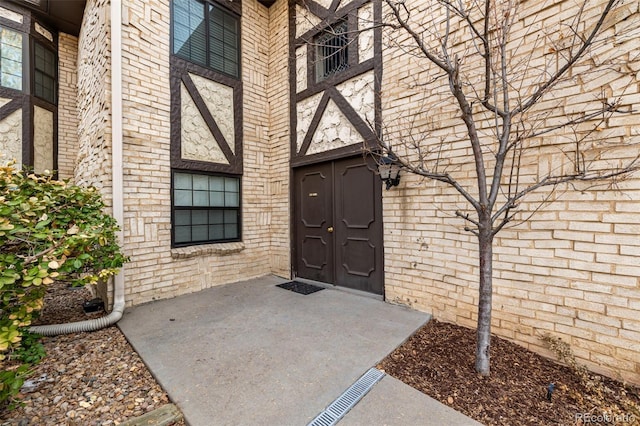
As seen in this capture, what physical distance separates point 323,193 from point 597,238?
333cm

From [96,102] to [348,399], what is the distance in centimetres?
508

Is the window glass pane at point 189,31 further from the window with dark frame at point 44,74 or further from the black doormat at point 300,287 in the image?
the black doormat at point 300,287

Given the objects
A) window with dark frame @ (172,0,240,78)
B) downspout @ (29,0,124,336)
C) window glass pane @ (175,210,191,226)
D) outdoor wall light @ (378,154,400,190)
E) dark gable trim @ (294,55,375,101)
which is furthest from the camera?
window with dark frame @ (172,0,240,78)

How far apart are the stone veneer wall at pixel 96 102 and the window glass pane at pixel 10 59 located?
5.47 ft

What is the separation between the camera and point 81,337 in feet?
9.50

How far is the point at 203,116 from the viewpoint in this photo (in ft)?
14.6

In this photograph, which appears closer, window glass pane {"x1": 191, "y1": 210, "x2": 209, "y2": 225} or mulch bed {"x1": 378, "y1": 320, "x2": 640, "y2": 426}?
mulch bed {"x1": 378, "y1": 320, "x2": 640, "y2": 426}

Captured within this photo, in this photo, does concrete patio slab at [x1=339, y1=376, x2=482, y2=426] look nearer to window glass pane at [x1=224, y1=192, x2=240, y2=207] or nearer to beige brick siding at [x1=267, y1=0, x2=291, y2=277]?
beige brick siding at [x1=267, y1=0, x2=291, y2=277]

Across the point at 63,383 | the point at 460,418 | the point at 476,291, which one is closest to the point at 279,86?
the point at 476,291

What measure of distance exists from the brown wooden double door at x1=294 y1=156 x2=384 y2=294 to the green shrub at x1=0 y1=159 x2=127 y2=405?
2.80 meters

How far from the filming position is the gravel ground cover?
1.78 metres

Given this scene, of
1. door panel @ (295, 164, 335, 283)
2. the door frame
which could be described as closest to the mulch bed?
the door frame

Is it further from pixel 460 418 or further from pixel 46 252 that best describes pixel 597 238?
pixel 46 252

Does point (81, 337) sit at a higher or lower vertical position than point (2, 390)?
lower
